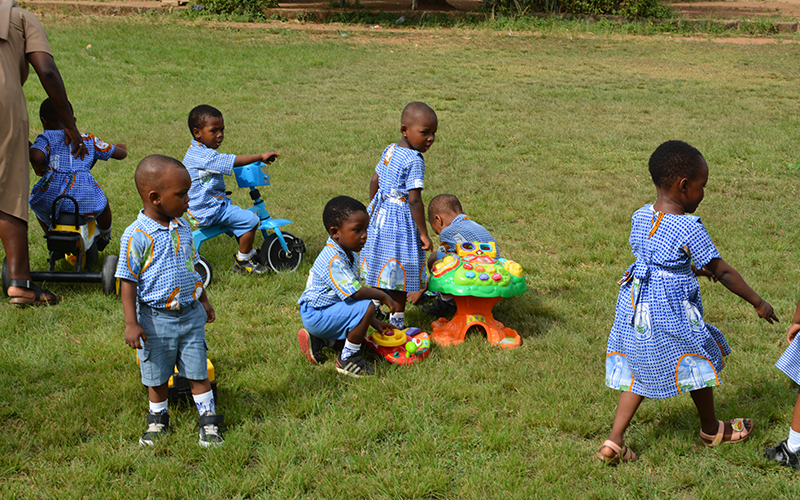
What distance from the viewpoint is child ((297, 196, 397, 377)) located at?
13.8 ft

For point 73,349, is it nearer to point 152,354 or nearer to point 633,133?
point 152,354

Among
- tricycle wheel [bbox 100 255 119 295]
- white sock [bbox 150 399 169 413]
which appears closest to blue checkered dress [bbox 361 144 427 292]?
white sock [bbox 150 399 169 413]

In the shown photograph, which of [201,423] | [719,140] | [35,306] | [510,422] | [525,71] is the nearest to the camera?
[201,423]

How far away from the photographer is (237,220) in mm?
5781

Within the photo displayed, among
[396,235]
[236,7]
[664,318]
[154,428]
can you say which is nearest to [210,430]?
[154,428]

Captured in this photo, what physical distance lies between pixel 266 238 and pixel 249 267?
0.96ft

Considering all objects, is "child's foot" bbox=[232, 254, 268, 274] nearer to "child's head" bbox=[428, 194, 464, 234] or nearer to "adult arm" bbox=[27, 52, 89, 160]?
"child's head" bbox=[428, 194, 464, 234]

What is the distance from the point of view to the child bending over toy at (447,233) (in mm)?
5316

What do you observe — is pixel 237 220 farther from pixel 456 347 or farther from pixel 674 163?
pixel 674 163

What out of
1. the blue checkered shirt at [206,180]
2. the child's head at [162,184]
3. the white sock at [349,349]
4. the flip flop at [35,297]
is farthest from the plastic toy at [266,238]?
the child's head at [162,184]

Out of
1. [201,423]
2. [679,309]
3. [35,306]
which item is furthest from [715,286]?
[35,306]

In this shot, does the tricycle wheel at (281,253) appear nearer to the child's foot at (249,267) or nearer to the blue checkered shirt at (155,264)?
the child's foot at (249,267)

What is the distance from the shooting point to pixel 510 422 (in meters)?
3.87

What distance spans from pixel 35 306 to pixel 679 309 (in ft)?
14.8
